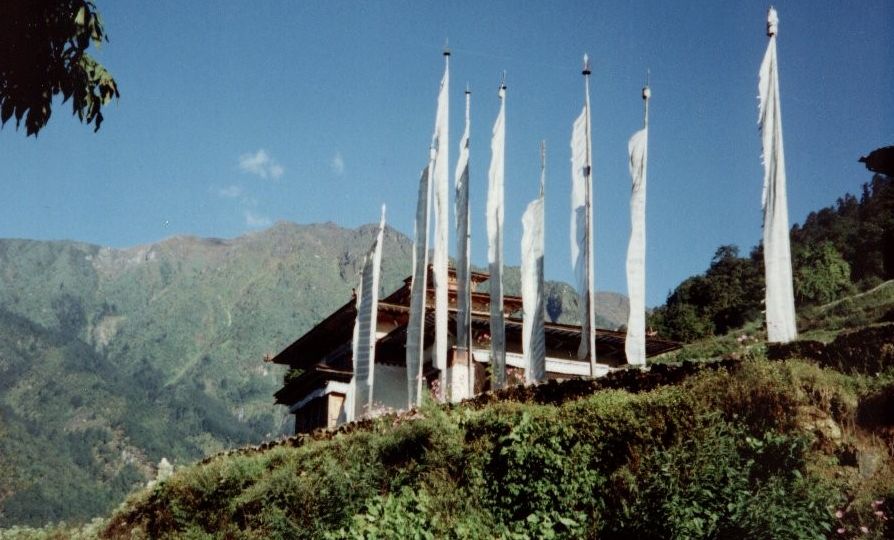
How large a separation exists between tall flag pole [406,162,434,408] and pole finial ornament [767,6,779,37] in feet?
31.9

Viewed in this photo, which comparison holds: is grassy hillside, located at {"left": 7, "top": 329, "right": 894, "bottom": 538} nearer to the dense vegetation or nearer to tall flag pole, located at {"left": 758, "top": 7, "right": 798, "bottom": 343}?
tall flag pole, located at {"left": 758, "top": 7, "right": 798, "bottom": 343}

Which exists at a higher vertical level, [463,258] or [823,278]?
[823,278]

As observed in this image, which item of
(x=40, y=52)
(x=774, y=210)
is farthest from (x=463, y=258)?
(x=40, y=52)

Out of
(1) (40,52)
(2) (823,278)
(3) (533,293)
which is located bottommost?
(1) (40,52)

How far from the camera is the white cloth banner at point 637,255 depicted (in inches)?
655

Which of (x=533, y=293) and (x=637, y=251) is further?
(x=533, y=293)

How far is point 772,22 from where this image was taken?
1602 centimetres

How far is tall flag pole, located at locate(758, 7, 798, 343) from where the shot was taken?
14.1 metres

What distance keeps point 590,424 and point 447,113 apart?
13090 mm

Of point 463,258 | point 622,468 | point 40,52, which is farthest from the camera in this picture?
point 463,258

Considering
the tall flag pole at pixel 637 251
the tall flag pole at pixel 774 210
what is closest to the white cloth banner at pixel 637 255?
the tall flag pole at pixel 637 251

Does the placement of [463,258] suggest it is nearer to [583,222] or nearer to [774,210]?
[583,222]

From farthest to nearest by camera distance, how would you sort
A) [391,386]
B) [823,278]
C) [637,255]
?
[823,278]
[391,386]
[637,255]

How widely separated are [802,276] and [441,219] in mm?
43352
